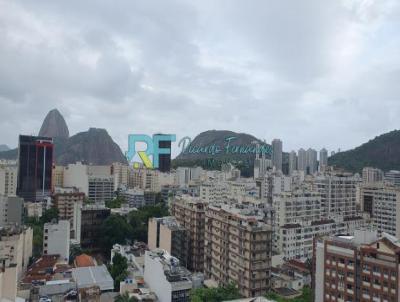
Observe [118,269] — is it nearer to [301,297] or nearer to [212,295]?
[212,295]

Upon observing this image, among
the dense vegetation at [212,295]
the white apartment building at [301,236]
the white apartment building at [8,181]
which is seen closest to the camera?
the dense vegetation at [212,295]

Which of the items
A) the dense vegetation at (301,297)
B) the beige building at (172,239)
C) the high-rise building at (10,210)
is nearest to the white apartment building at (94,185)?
the high-rise building at (10,210)

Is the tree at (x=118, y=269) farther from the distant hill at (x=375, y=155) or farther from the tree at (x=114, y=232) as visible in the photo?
the distant hill at (x=375, y=155)

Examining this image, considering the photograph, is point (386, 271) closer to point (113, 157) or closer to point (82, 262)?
point (82, 262)

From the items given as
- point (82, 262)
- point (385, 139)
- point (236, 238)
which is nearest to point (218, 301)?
point (236, 238)

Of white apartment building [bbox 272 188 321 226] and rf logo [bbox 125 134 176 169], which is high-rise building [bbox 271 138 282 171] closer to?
rf logo [bbox 125 134 176 169]

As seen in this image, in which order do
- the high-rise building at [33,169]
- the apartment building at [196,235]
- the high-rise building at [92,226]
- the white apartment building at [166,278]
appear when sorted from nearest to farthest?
the white apartment building at [166,278]
the apartment building at [196,235]
the high-rise building at [92,226]
the high-rise building at [33,169]

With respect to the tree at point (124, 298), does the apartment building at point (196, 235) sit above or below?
above
